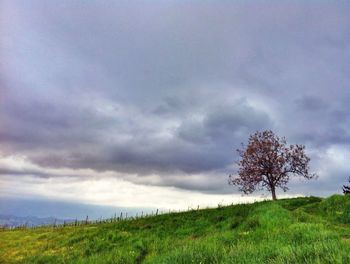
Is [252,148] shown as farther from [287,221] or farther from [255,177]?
[287,221]

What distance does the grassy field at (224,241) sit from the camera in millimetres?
11523

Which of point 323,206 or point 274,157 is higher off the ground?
point 274,157

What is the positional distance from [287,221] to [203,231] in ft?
33.9

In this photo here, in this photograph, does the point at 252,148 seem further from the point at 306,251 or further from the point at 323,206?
the point at 306,251

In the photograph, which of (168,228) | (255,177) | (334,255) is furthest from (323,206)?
(334,255)

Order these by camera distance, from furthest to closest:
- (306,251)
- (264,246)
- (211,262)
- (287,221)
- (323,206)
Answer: (323,206) → (287,221) → (264,246) → (211,262) → (306,251)

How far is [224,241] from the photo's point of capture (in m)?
18.4

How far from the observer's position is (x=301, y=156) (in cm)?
5466

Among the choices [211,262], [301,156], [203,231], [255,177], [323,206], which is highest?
[301,156]

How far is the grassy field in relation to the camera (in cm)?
1152

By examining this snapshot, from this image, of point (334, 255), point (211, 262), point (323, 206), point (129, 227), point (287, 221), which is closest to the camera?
point (334, 255)

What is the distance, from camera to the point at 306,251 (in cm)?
1063

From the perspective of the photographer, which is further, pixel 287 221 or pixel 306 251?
pixel 287 221

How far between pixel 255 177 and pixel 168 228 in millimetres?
23066
